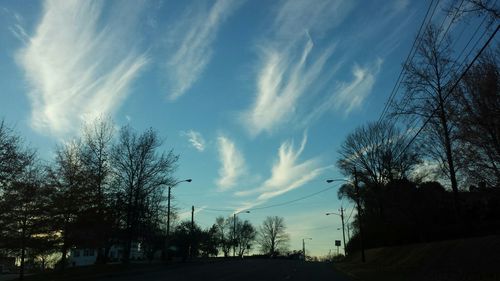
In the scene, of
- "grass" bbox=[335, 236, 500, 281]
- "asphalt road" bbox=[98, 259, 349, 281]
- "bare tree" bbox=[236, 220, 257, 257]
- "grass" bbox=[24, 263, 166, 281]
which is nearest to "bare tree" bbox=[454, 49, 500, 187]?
"grass" bbox=[335, 236, 500, 281]

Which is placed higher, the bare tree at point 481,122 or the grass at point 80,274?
the bare tree at point 481,122

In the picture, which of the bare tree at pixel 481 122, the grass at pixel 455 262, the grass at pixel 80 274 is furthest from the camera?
the grass at pixel 80 274

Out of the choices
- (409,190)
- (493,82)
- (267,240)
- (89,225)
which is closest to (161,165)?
(89,225)

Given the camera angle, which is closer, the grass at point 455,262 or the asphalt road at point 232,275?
the grass at point 455,262

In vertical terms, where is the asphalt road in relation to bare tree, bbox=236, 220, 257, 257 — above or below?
below

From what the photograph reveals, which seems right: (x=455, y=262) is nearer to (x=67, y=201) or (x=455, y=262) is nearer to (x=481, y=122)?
(x=481, y=122)

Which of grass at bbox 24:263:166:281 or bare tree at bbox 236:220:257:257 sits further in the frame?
bare tree at bbox 236:220:257:257

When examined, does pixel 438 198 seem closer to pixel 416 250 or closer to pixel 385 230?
pixel 416 250

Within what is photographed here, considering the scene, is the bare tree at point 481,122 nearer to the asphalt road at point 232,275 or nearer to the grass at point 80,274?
the asphalt road at point 232,275

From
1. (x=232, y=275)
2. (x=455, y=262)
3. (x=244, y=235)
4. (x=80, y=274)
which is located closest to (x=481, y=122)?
(x=455, y=262)

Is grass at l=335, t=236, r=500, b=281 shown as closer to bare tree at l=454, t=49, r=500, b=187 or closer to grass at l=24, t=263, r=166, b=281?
bare tree at l=454, t=49, r=500, b=187

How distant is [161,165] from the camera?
48.5 meters

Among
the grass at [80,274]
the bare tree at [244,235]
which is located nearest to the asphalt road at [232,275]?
the grass at [80,274]

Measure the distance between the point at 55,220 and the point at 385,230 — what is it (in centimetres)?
3493
